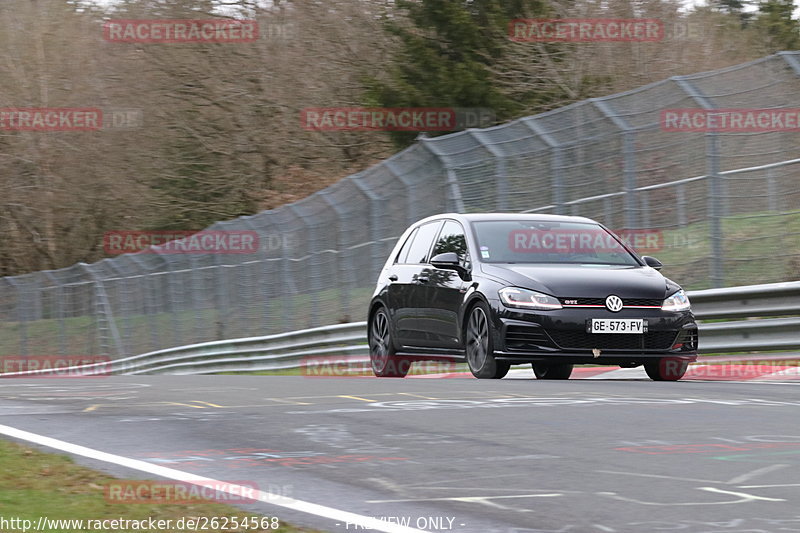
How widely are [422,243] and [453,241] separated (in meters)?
0.81

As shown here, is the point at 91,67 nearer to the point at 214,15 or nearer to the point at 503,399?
the point at 214,15

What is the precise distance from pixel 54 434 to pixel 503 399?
2.97 m

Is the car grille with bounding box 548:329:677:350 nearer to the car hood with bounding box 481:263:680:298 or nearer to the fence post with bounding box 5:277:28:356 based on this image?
the car hood with bounding box 481:263:680:298

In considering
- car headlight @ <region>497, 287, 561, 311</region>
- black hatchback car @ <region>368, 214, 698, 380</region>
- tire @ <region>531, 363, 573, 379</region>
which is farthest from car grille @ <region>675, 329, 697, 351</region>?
tire @ <region>531, 363, 573, 379</region>

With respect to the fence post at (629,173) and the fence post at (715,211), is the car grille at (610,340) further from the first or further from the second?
the fence post at (629,173)

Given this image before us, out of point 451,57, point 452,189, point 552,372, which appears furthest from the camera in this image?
point 451,57

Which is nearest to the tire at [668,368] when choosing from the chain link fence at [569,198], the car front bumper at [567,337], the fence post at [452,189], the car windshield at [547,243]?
the car front bumper at [567,337]

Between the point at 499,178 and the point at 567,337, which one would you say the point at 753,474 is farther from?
the point at 499,178

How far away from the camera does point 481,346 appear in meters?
12.0

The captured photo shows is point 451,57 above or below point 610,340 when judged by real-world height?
above

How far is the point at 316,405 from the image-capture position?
9141 mm

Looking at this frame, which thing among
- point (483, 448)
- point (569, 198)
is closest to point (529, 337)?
point (483, 448)

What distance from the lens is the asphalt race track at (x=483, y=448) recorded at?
5016mm

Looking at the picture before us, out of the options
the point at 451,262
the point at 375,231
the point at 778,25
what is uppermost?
the point at 778,25
